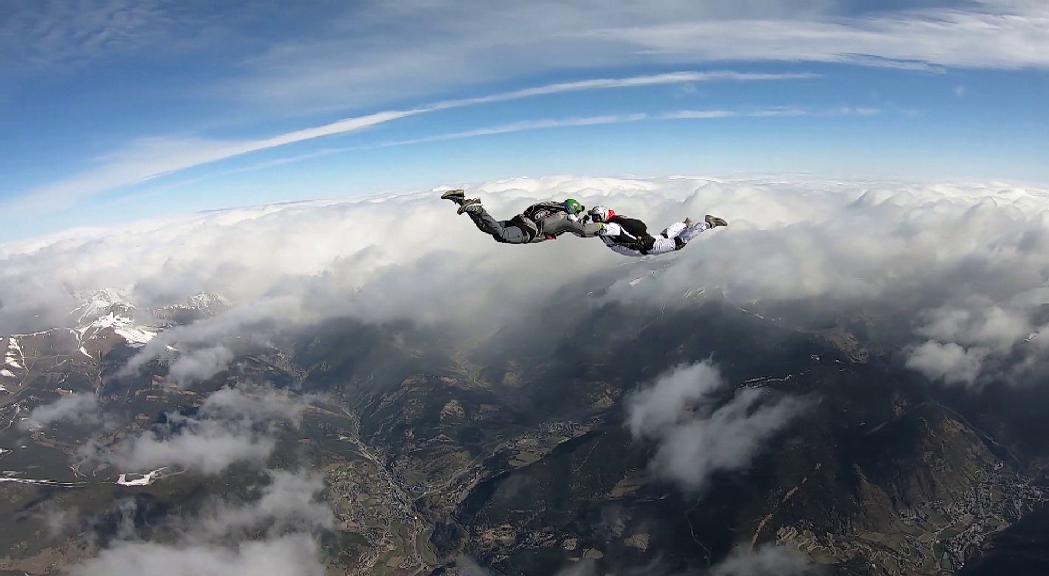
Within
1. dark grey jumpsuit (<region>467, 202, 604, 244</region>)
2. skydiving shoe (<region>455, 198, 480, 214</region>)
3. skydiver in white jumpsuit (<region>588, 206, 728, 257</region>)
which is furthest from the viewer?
skydiver in white jumpsuit (<region>588, 206, 728, 257</region>)

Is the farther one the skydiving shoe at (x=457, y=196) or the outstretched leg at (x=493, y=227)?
the outstretched leg at (x=493, y=227)

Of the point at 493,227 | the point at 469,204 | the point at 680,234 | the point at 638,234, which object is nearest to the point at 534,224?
the point at 493,227

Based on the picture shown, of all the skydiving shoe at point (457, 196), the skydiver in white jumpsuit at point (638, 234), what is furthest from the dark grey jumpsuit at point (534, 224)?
the skydiver in white jumpsuit at point (638, 234)

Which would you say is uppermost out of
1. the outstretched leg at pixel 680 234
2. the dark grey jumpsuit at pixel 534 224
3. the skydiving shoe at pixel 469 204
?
the skydiving shoe at pixel 469 204

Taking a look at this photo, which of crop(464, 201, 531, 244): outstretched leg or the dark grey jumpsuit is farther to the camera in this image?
the dark grey jumpsuit

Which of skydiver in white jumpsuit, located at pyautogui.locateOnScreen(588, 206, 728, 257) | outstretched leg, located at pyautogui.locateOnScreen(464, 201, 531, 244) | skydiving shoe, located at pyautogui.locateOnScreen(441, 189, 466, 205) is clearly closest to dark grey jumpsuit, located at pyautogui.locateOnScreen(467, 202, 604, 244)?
outstretched leg, located at pyautogui.locateOnScreen(464, 201, 531, 244)

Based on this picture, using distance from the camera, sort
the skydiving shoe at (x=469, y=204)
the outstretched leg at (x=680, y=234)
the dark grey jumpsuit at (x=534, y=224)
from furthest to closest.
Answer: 1. the outstretched leg at (x=680, y=234)
2. the dark grey jumpsuit at (x=534, y=224)
3. the skydiving shoe at (x=469, y=204)

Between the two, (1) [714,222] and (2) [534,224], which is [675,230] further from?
(2) [534,224]

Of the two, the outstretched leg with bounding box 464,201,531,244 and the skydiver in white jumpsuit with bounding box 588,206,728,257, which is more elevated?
the outstretched leg with bounding box 464,201,531,244

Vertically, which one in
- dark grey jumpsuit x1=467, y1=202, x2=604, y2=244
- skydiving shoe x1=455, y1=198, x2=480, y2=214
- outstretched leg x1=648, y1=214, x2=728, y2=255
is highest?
skydiving shoe x1=455, y1=198, x2=480, y2=214

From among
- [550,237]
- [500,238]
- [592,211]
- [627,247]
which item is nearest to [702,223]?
[627,247]

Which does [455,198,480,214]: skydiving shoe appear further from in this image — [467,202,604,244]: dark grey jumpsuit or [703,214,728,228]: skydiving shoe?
[703,214,728,228]: skydiving shoe

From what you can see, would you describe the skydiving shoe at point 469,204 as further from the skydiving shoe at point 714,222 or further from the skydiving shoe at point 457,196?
the skydiving shoe at point 714,222
